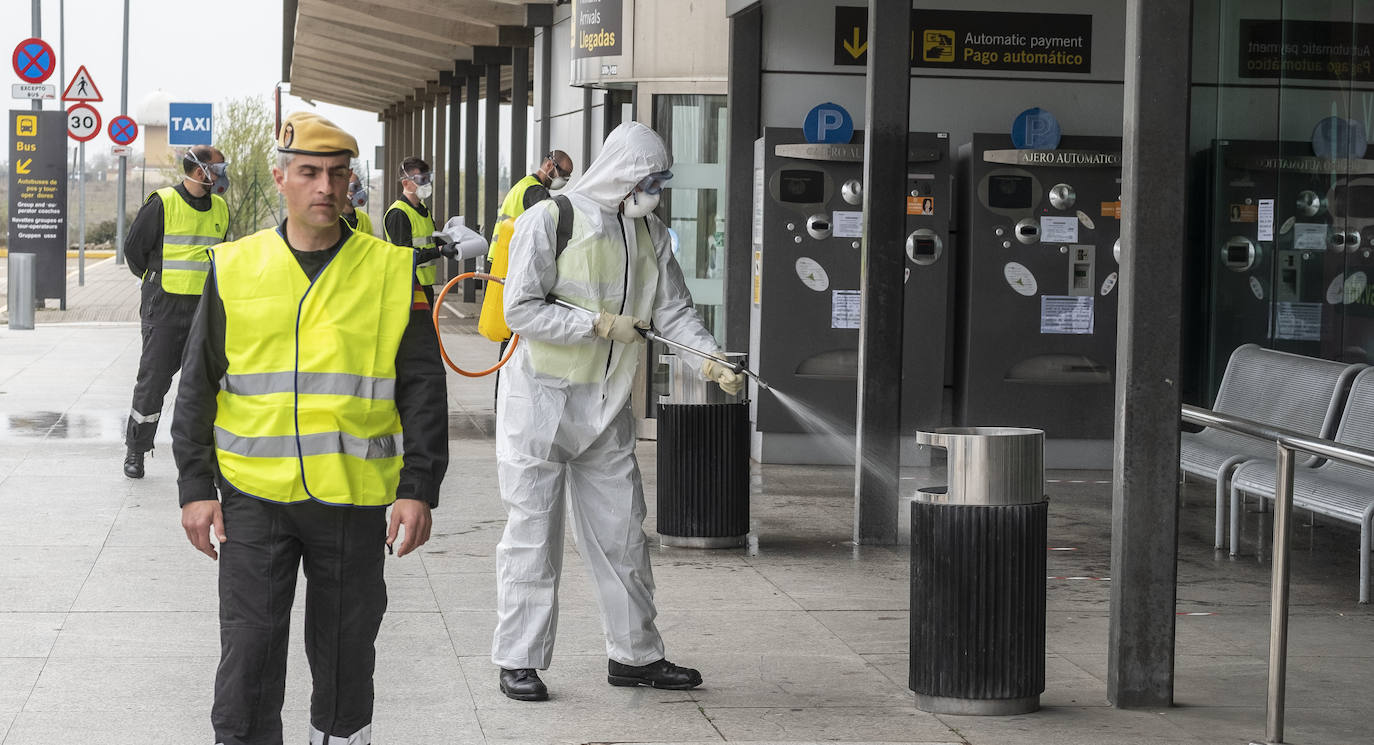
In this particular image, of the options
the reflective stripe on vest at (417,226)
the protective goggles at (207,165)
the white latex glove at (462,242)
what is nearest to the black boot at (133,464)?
the protective goggles at (207,165)

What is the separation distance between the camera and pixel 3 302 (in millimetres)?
25875

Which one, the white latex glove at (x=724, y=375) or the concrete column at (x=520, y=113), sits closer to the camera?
the white latex glove at (x=724, y=375)

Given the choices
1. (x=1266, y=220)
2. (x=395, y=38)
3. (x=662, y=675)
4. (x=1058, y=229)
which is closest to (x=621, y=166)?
(x=662, y=675)

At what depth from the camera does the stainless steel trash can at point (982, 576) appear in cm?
527

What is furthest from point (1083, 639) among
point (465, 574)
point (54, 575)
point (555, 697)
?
point (54, 575)

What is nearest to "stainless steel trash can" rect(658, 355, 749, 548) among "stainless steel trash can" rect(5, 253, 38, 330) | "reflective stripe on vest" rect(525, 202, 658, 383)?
"reflective stripe on vest" rect(525, 202, 658, 383)

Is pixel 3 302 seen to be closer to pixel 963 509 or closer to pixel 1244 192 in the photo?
pixel 1244 192

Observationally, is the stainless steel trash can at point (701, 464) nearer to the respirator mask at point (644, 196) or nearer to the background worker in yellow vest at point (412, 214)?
the respirator mask at point (644, 196)

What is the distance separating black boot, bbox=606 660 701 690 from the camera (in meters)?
5.63

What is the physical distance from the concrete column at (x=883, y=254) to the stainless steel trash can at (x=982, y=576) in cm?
288

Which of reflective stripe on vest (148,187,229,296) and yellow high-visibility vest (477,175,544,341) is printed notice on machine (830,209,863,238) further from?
reflective stripe on vest (148,187,229,296)

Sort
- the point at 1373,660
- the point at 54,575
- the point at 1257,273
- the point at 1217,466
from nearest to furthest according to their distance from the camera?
the point at 1373,660 < the point at 54,575 < the point at 1217,466 < the point at 1257,273

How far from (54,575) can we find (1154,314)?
458cm

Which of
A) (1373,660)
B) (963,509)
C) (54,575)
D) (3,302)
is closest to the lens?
(963,509)
